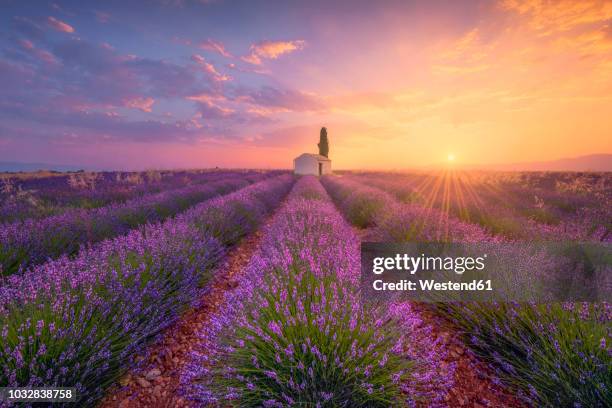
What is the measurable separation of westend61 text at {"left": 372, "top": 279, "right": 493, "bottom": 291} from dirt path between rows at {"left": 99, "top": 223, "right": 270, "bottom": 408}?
1946 millimetres

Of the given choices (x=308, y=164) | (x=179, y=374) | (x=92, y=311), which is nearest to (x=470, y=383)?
(x=179, y=374)

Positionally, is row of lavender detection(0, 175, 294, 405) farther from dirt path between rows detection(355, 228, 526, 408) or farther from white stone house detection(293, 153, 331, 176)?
white stone house detection(293, 153, 331, 176)

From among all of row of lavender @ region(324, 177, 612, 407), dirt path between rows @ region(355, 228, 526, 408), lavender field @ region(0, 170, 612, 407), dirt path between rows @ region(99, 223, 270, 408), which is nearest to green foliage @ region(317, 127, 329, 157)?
lavender field @ region(0, 170, 612, 407)

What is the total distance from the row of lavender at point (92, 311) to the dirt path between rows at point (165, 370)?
0.54 ft

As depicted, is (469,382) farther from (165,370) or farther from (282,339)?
(165,370)

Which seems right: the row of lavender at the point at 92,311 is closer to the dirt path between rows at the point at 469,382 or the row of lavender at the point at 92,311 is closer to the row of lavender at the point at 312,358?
the row of lavender at the point at 312,358

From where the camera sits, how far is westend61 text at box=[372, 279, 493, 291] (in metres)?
2.74

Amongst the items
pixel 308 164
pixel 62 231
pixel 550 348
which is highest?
pixel 308 164

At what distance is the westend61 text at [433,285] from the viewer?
2.74m

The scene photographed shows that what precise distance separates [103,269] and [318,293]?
216 cm

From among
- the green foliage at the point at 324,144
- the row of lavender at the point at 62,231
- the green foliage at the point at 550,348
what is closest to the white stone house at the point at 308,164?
the green foliage at the point at 324,144

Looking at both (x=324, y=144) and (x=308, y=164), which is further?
(x=324, y=144)

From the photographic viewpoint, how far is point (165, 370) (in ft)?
7.83

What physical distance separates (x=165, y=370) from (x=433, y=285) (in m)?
2.79
